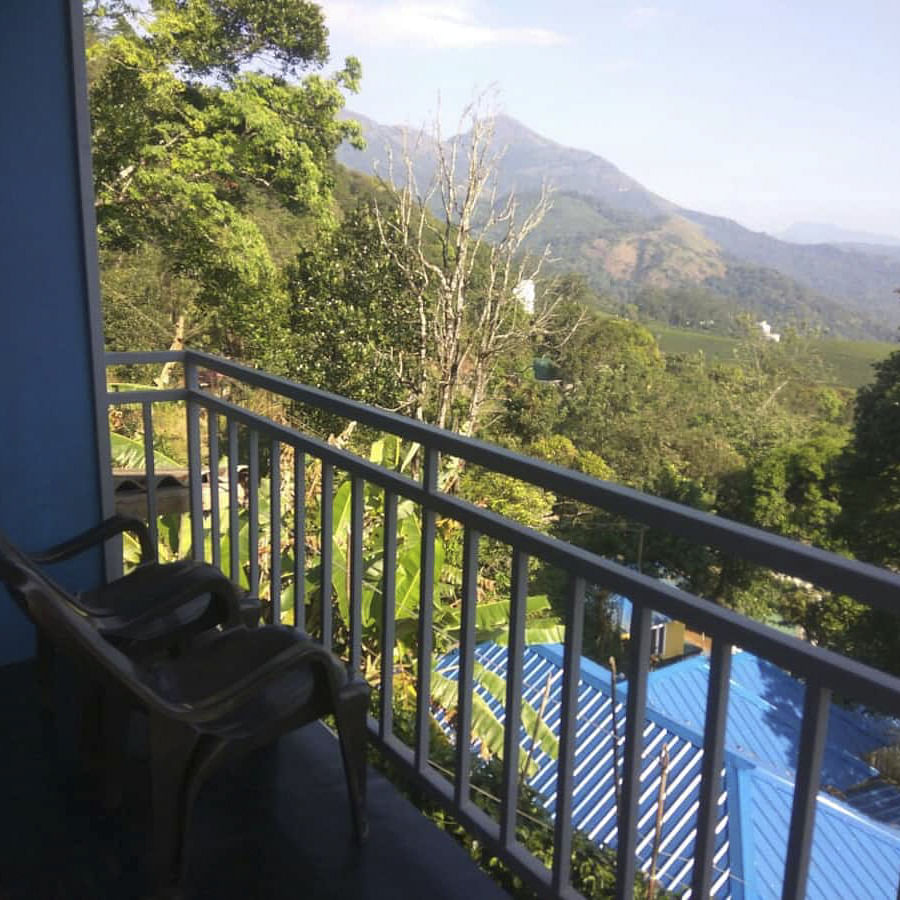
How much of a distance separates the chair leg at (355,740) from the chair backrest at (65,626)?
37 cm

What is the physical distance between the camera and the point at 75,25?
89.6 inches

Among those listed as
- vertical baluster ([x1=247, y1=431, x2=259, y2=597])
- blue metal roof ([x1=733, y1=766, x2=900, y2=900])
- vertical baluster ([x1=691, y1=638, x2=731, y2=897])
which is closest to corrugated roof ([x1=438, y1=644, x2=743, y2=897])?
blue metal roof ([x1=733, y1=766, x2=900, y2=900])

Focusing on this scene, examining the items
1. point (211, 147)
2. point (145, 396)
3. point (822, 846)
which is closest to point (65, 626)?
point (145, 396)

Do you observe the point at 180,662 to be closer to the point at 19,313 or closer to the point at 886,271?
the point at 19,313

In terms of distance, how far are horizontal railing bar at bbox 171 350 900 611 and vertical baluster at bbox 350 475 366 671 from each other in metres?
0.19

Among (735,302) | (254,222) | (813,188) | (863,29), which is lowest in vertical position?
(735,302)

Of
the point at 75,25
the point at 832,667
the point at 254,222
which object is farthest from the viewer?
the point at 254,222

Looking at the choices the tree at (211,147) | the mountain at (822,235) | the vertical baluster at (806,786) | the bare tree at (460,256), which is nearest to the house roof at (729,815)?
the vertical baluster at (806,786)

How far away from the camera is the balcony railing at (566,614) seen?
3.30 feet

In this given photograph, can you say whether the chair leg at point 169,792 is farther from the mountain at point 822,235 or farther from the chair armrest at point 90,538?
the mountain at point 822,235

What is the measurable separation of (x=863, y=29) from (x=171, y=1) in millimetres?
43455

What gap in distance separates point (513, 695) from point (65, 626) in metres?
0.79

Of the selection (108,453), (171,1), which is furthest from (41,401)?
(171,1)

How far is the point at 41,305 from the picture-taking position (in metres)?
2.34
